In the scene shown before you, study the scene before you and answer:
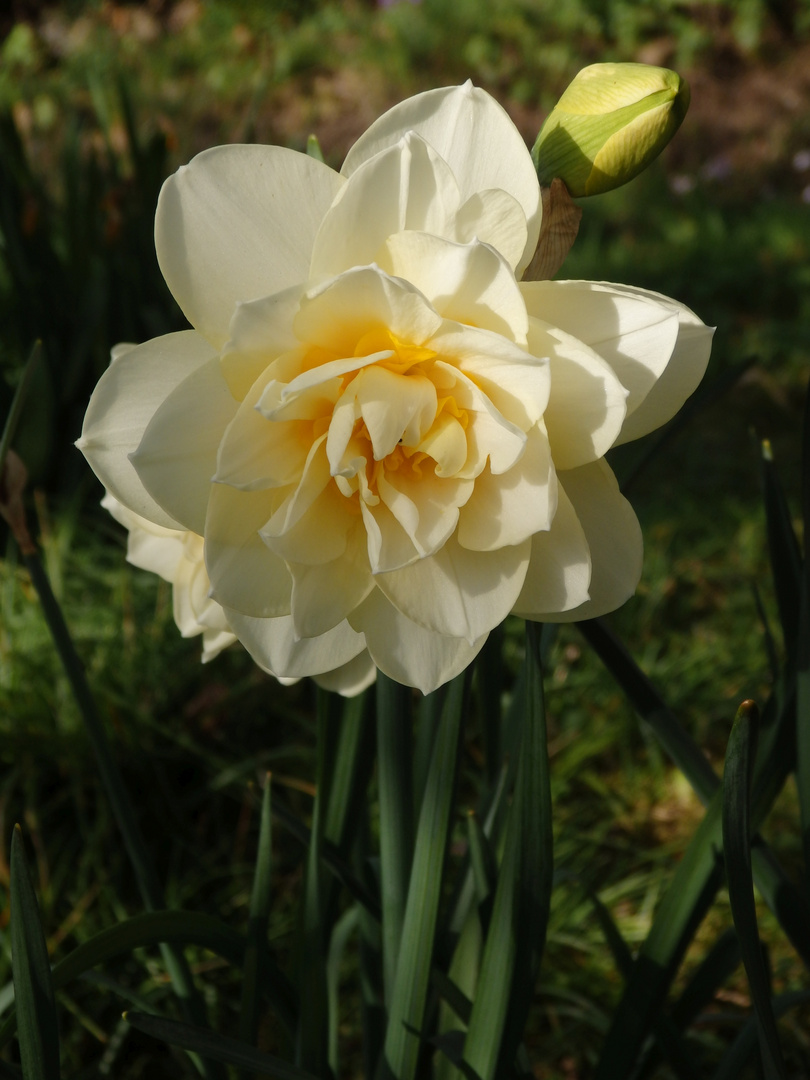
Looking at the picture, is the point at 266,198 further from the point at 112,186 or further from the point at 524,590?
the point at 112,186

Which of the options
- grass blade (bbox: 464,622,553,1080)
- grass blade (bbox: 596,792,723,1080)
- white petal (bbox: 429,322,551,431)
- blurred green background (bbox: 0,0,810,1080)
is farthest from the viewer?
blurred green background (bbox: 0,0,810,1080)

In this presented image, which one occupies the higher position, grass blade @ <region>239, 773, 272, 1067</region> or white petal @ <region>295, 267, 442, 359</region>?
white petal @ <region>295, 267, 442, 359</region>

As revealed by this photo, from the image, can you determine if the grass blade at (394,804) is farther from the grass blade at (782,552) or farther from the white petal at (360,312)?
the grass blade at (782,552)

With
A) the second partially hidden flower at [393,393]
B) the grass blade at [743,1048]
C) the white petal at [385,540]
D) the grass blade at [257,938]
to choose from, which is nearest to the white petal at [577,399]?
the second partially hidden flower at [393,393]

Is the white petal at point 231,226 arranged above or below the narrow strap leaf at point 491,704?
above

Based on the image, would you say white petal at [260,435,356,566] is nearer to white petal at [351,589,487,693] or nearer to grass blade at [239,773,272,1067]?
white petal at [351,589,487,693]

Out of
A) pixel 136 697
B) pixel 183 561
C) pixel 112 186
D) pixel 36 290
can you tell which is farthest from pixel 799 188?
pixel 183 561

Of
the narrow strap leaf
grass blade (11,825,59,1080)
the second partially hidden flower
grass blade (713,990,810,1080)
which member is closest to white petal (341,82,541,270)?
the second partially hidden flower
